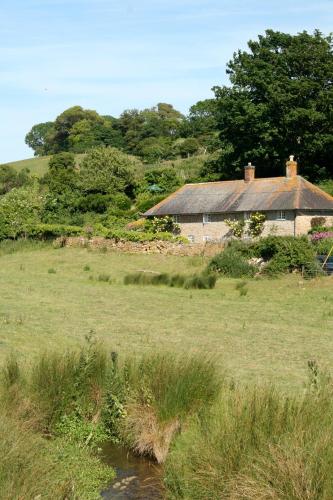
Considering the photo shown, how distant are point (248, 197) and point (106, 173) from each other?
16.9m

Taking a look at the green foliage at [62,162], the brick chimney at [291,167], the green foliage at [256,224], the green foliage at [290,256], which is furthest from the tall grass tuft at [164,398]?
the green foliage at [62,162]

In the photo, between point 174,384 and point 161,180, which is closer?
point 174,384

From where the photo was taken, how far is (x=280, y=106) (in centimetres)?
5009

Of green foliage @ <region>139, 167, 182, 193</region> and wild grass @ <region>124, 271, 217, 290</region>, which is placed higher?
green foliage @ <region>139, 167, 182, 193</region>

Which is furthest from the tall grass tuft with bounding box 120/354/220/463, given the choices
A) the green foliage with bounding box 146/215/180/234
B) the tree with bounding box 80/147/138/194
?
the tree with bounding box 80/147/138/194

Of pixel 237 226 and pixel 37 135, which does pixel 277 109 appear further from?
pixel 37 135

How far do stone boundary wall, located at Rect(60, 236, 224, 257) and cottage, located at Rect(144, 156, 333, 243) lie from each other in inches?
255

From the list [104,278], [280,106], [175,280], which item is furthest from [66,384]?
[280,106]

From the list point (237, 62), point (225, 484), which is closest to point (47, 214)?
point (237, 62)

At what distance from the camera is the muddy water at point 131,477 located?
8516 mm

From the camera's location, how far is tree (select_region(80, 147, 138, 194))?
192 feet

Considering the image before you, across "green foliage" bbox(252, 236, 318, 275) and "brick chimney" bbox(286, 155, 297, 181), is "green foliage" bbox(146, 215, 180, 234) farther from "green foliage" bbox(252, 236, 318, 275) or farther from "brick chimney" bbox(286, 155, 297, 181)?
"green foliage" bbox(252, 236, 318, 275)

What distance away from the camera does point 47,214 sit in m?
52.4

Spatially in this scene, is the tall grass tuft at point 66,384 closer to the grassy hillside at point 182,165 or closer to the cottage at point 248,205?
the cottage at point 248,205
